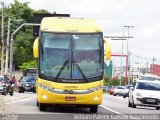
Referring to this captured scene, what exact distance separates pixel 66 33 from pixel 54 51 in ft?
2.83

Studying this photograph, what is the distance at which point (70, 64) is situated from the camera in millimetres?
23391

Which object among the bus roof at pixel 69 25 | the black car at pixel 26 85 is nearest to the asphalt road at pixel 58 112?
the bus roof at pixel 69 25

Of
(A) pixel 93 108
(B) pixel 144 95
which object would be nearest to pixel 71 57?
(A) pixel 93 108

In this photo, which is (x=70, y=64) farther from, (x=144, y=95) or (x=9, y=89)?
(x=9, y=89)

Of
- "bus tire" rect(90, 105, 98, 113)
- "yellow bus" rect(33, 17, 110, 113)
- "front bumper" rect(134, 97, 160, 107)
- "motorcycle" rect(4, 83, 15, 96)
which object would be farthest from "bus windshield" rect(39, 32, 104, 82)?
"motorcycle" rect(4, 83, 15, 96)

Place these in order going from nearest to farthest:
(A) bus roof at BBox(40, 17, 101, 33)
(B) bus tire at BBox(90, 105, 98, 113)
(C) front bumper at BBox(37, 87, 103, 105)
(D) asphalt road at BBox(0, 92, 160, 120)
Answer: (D) asphalt road at BBox(0, 92, 160, 120) → (C) front bumper at BBox(37, 87, 103, 105) → (A) bus roof at BBox(40, 17, 101, 33) → (B) bus tire at BBox(90, 105, 98, 113)

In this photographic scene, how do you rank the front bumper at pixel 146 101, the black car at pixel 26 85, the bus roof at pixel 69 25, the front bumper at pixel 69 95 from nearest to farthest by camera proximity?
the front bumper at pixel 69 95, the bus roof at pixel 69 25, the front bumper at pixel 146 101, the black car at pixel 26 85

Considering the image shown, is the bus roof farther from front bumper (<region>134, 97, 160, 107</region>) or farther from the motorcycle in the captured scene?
the motorcycle

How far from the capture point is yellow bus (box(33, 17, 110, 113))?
2311 cm

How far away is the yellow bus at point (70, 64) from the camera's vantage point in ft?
75.8

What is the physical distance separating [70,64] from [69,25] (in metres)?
1.74

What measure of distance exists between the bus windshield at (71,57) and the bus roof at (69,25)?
211 millimetres

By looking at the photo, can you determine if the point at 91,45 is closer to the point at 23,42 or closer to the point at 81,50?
the point at 81,50

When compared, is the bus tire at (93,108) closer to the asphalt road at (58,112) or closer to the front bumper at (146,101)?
the asphalt road at (58,112)
